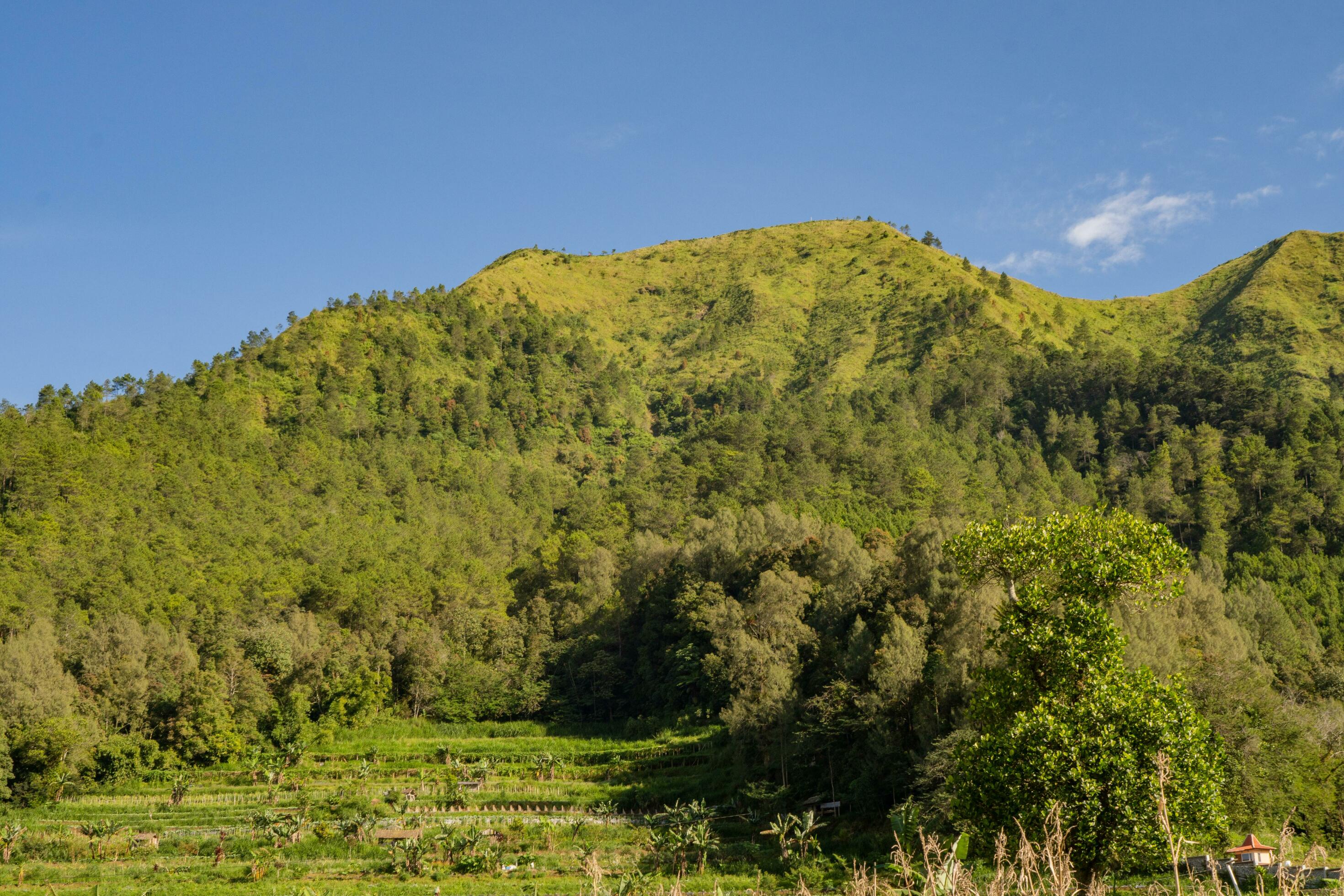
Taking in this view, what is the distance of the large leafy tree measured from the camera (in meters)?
14.4

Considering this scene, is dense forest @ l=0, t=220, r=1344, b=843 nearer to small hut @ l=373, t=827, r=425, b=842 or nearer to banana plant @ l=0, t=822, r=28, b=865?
banana plant @ l=0, t=822, r=28, b=865

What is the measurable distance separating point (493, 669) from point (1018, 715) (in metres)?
58.6

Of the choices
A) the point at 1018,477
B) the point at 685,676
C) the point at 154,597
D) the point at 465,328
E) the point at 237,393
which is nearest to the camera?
the point at 685,676

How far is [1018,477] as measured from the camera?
3674 inches

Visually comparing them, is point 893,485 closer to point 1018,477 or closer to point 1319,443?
point 1018,477

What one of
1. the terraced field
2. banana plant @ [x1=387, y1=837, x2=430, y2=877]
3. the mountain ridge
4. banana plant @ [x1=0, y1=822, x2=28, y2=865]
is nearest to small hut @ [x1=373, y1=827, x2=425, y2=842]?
the terraced field

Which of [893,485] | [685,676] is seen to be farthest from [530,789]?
[893,485]

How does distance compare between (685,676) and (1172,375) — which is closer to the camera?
(685,676)

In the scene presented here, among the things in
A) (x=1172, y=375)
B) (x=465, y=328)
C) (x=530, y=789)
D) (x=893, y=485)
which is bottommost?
(x=530, y=789)

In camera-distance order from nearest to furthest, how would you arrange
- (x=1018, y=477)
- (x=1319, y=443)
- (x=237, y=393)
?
(x=1319, y=443), (x=1018, y=477), (x=237, y=393)

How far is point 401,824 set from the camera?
41438mm

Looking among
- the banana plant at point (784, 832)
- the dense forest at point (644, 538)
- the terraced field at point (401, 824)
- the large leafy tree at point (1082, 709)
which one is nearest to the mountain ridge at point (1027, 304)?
the dense forest at point (644, 538)

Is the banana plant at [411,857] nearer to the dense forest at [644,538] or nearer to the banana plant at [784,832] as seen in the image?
the banana plant at [784,832]

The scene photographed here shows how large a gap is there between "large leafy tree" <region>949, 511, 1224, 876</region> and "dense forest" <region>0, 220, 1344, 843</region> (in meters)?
1.94
